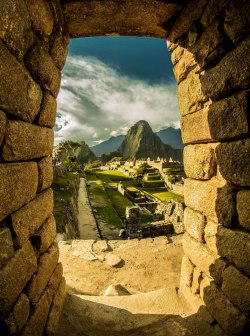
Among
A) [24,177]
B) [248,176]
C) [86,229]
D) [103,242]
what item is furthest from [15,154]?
[86,229]

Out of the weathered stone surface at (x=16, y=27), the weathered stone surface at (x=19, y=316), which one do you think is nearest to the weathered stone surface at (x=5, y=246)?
the weathered stone surface at (x=19, y=316)

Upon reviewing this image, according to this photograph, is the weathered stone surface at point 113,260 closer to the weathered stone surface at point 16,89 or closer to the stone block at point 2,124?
the weathered stone surface at point 16,89

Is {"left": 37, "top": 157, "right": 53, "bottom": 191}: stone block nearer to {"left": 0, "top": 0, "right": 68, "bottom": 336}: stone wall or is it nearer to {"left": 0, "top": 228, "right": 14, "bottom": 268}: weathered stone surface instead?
{"left": 0, "top": 0, "right": 68, "bottom": 336}: stone wall

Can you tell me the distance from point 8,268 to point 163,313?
2.38 m

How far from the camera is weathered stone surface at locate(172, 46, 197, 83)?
A: 2.88m

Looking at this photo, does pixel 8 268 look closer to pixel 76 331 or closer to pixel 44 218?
pixel 44 218

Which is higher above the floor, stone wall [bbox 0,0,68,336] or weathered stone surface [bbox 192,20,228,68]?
weathered stone surface [bbox 192,20,228,68]

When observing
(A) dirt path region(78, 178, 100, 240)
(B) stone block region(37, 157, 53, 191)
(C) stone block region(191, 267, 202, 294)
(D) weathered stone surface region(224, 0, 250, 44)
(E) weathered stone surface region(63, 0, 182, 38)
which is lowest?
(A) dirt path region(78, 178, 100, 240)

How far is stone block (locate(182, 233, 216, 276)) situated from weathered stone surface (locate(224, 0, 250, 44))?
7.55 feet

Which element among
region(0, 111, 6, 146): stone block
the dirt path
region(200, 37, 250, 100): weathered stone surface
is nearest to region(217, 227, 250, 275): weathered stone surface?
region(200, 37, 250, 100): weathered stone surface

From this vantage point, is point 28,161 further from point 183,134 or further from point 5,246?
point 183,134

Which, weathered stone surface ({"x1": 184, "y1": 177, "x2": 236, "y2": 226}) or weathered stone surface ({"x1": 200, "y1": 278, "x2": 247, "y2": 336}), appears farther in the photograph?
weathered stone surface ({"x1": 184, "y1": 177, "x2": 236, "y2": 226})

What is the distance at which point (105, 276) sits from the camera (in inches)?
190

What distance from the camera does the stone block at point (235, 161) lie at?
204 centimetres
